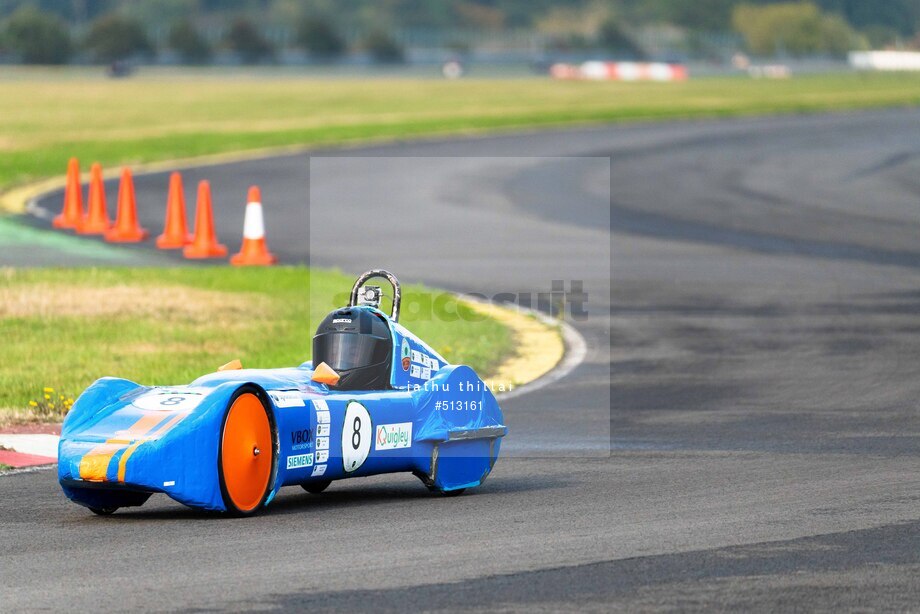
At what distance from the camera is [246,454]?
25.3ft

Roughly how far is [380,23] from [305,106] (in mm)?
85190

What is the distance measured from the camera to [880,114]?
5472 cm

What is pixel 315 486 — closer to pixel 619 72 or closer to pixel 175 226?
pixel 175 226

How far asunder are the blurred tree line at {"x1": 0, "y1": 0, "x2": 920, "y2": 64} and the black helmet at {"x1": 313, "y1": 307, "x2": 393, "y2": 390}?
8514 centimetres

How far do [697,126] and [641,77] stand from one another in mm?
41993

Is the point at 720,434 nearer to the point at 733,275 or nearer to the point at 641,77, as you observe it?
the point at 733,275

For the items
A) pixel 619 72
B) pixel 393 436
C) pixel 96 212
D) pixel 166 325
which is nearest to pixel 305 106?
pixel 96 212

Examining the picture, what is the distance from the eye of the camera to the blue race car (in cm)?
752

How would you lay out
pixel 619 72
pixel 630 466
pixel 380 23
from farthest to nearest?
pixel 380 23 < pixel 619 72 < pixel 630 466

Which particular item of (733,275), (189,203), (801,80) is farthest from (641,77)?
(733,275)

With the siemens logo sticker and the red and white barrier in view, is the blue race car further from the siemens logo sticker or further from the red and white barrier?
the red and white barrier

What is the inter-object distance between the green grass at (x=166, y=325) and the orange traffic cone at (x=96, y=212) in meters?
4.54

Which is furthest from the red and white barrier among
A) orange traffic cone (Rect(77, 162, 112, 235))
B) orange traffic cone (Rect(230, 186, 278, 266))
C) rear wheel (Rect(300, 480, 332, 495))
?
rear wheel (Rect(300, 480, 332, 495))

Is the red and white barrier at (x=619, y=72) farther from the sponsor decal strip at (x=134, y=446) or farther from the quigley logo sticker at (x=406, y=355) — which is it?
the sponsor decal strip at (x=134, y=446)
